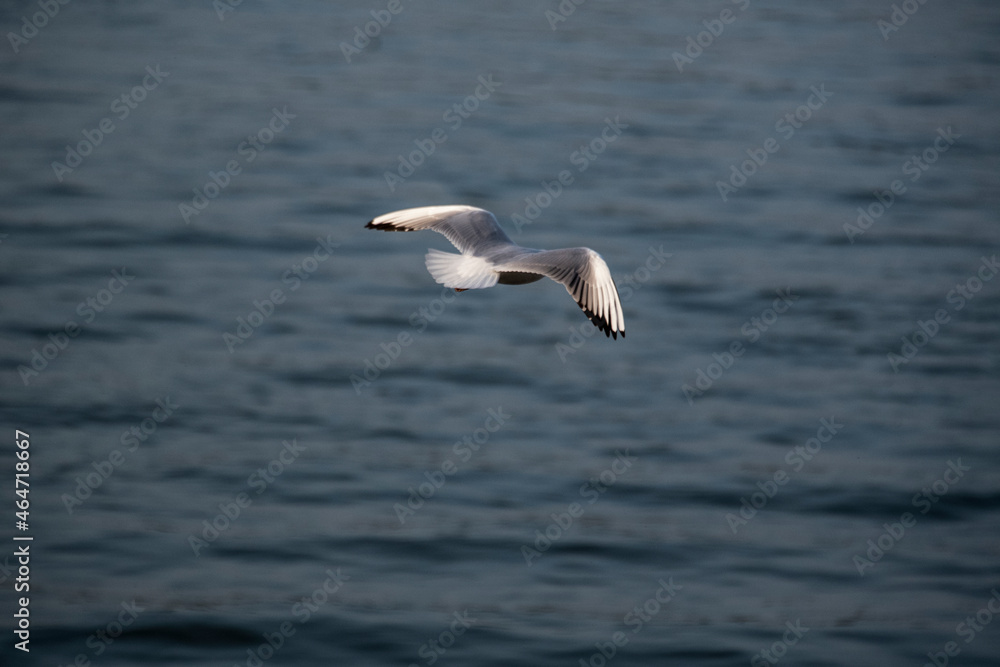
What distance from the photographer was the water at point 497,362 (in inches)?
469

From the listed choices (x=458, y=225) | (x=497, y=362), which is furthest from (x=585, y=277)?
(x=497, y=362)

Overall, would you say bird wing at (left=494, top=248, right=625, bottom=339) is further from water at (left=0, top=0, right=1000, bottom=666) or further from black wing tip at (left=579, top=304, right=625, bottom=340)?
water at (left=0, top=0, right=1000, bottom=666)

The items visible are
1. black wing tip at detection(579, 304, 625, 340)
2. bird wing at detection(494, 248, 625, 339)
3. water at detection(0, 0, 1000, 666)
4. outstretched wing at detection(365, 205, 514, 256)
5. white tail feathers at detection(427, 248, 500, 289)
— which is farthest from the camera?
water at detection(0, 0, 1000, 666)

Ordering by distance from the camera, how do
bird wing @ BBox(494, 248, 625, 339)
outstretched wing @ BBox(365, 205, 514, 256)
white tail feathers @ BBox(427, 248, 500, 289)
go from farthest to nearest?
1. outstretched wing @ BBox(365, 205, 514, 256)
2. white tail feathers @ BBox(427, 248, 500, 289)
3. bird wing @ BBox(494, 248, 625, 339)

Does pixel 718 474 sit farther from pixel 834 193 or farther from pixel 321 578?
pixel 834 193

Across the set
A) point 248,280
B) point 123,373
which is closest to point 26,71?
A: point 248,280

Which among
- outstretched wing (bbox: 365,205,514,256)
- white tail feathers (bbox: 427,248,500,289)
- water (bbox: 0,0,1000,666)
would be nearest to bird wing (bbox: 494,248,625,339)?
white tail feathers (bbox: 427,248,500,289)

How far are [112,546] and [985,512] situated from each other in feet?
27.1

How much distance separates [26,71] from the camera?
2622 centimetres

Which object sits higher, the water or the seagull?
the seagull

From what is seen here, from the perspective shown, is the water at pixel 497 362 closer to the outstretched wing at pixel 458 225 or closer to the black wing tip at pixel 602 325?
the outstretched wing at pixel 458 225

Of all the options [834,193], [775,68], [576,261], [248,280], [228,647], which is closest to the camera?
[576,261]

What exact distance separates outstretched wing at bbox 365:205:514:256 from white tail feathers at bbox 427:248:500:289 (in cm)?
32

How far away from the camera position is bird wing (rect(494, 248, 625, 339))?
30.3ft
